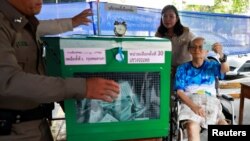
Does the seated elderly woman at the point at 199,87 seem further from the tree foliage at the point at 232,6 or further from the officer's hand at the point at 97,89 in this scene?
the tree foliage at the point at 232,6

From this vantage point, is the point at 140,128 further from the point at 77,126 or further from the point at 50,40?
the point at 50,40

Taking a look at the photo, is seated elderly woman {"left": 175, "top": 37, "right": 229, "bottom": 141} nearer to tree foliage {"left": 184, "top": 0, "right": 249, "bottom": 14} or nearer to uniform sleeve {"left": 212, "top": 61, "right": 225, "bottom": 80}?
uniform sleeve {"left": 212, "top": 61, "right": 225, "bottom": 80}

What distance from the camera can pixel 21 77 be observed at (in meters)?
0.87

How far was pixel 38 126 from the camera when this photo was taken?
1.18m

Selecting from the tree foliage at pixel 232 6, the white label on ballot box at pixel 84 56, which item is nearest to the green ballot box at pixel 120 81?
the white label on ballot box at pixel 84 56

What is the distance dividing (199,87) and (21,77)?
203cm

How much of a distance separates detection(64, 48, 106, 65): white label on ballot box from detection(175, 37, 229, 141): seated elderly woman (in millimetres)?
1616

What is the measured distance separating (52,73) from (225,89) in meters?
4.27

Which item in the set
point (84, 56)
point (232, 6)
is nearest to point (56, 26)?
point (84, 56)

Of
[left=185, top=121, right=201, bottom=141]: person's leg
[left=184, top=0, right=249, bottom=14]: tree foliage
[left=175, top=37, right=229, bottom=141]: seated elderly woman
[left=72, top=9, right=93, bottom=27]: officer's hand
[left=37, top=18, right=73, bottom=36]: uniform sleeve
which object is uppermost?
[left=184, top=0, right=249, bottom=14]: tree foliage

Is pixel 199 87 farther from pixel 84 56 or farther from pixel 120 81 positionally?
pixel 84 56

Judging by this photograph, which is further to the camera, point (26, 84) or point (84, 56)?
point (84, 56)

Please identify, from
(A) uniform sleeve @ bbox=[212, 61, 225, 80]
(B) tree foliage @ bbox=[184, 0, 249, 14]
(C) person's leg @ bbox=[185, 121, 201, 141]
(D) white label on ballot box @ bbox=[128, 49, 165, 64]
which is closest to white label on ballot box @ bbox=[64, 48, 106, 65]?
(D) white label on ballot box @ bbox=[128, 49, 165, 64]

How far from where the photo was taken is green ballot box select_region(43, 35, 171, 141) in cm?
107
